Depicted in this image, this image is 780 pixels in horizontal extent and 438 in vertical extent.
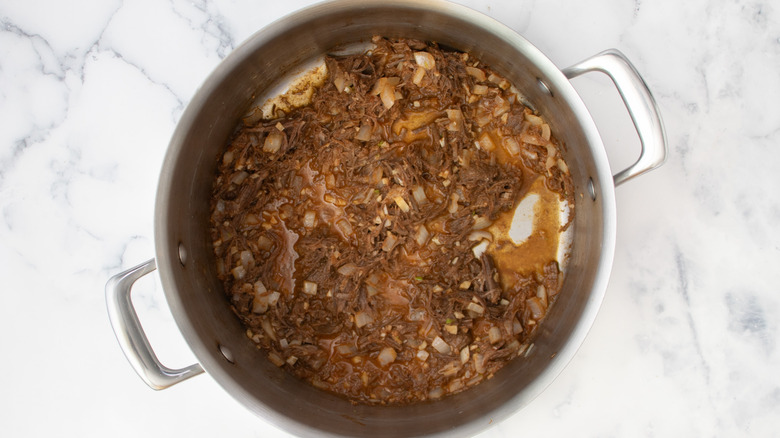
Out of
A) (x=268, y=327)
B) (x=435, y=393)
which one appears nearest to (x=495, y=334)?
(x=435, y=393)

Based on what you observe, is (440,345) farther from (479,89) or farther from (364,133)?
(479,89)

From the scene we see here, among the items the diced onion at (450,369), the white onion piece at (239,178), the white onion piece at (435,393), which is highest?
the white onion piece at (239,178)

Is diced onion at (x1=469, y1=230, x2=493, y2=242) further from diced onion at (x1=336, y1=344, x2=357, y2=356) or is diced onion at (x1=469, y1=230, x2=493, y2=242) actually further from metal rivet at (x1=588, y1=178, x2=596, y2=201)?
diced onion at (x1=336, y1=344, x2=357, y2=356)

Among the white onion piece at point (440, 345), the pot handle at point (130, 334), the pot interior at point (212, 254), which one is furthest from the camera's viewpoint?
the white onion piece at point (440, 345)

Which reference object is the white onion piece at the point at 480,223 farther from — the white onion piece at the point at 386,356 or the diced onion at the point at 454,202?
the white onion piece at the point at 386,356

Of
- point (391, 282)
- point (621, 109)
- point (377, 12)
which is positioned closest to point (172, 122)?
point (377, 12)

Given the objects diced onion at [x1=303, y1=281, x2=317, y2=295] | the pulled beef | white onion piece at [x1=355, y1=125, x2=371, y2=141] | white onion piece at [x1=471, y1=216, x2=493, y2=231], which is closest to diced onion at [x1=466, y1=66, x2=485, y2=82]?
the pulled beef

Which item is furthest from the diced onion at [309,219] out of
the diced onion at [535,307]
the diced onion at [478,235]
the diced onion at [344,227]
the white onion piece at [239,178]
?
the diced onion at [535,307]

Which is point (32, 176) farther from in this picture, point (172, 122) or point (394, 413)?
point (394, 413)
